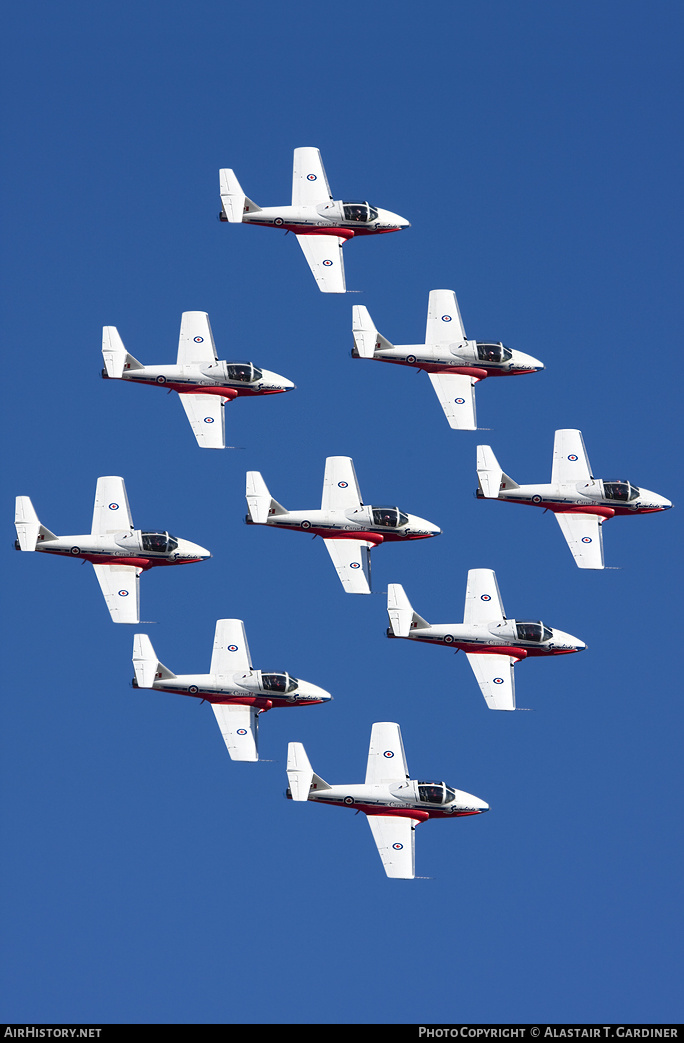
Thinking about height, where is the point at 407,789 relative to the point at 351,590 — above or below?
below

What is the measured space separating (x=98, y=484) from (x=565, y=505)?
1510 centimetres

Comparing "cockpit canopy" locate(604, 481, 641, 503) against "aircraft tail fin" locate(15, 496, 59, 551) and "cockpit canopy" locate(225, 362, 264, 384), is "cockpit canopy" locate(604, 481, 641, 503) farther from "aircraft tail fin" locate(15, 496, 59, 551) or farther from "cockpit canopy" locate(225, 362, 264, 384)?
"aircraft tail fin" locate(15, 496, 59, 551)

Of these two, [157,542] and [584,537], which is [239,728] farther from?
[584,537]

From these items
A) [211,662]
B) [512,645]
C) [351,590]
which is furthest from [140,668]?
[512,645]

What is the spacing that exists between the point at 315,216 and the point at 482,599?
13.8m

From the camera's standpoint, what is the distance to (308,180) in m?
66.5

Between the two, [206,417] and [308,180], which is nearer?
[206,417]

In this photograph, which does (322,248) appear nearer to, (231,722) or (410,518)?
(410,518)

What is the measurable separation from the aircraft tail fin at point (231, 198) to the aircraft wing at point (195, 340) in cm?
343

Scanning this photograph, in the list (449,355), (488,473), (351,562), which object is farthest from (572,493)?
(351,562)

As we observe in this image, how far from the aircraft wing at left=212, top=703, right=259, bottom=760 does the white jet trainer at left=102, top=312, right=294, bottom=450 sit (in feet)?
29.9

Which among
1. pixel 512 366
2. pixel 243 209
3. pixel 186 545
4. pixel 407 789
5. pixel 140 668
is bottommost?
pixel 407 789

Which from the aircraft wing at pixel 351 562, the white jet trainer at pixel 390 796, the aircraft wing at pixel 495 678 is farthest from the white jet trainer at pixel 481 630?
the white jet trainer at pixel 390 796

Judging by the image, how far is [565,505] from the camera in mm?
65188
